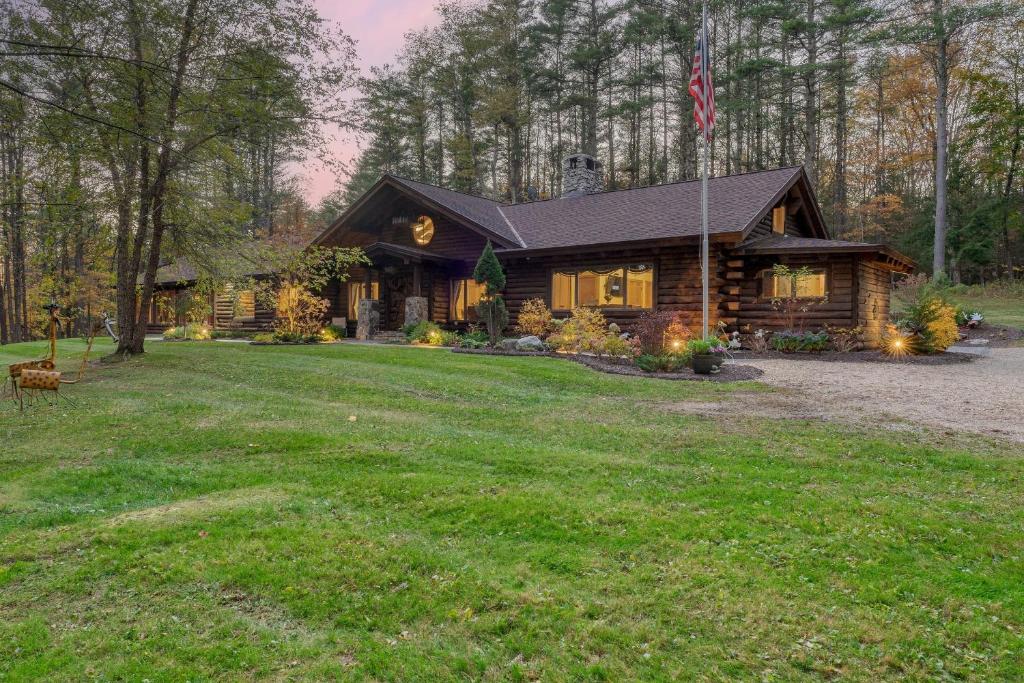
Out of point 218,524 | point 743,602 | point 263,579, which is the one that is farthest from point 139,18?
point 743,602

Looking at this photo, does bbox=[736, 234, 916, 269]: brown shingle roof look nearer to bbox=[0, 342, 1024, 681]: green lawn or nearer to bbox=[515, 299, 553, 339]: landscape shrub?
bbox=[515, 299, 553, 339]: landscape shrub

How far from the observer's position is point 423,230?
20828mm

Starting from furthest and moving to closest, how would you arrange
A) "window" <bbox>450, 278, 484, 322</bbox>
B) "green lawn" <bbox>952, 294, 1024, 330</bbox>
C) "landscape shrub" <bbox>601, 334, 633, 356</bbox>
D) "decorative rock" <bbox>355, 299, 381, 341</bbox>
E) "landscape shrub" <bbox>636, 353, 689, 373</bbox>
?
"green lawn" <bbox>952, 294, 1024, 330</bbox>, "window" <bbox>450, 278, 484, 322</bbox>, "decorative rock" <bbox>355, 299, 381, 341</bbox>, "landscape shrub" <bbox>601, 334, 633, 356</bbox>, "landscape shrub" <bbox>636, 353, 689, 373</bbox>

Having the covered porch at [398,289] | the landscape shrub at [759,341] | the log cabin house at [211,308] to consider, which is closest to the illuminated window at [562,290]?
the covered porch at [398,289]

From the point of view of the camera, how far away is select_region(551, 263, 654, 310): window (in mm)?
16844

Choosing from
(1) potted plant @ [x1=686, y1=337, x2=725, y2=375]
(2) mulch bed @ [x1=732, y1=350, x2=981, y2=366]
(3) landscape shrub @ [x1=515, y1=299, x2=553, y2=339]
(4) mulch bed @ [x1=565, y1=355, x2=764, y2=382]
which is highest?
(3) landscape shrub @ [x1=515, y1=299, x2=553, y2=339]

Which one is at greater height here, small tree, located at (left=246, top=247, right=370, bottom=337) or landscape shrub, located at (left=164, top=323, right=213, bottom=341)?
small tree, located at (left=246, top=247, right=370, bottom=337)

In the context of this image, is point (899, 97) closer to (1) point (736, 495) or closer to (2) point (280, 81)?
(2) point (280, 81)

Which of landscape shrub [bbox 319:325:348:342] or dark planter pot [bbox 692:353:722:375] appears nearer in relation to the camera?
dark planter pot [bbox 692:353:722:375]

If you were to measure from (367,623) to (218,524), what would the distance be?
158cm

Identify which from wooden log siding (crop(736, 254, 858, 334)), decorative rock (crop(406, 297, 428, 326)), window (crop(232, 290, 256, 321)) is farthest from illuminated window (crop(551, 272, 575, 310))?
window (crop(232, 290, 256, 321))

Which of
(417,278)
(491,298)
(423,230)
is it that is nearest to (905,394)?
(491,298)

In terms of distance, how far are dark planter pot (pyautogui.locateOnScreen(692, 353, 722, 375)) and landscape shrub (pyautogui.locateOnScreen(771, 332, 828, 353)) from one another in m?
5.10

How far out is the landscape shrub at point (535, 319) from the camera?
1673 centimetres
